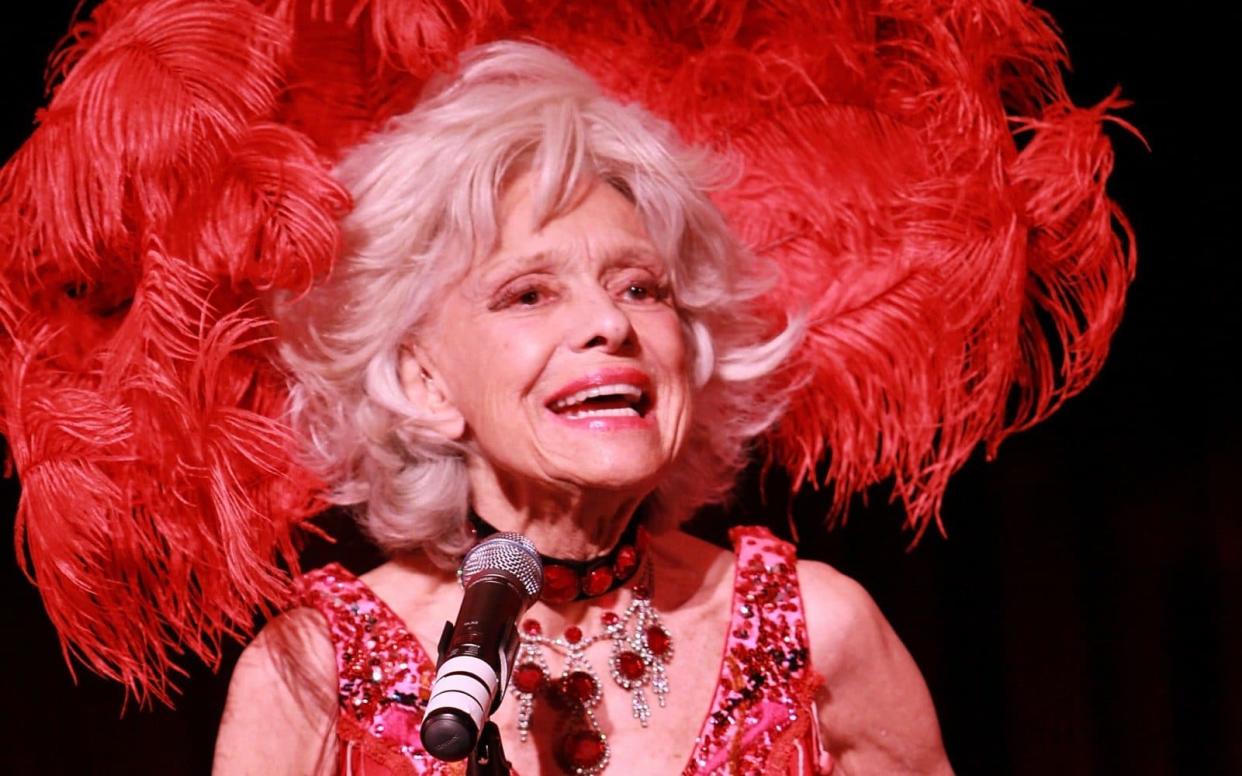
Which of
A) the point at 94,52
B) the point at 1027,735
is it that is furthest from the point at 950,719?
the point at 94,52

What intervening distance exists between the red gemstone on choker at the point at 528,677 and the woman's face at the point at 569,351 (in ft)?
0.59

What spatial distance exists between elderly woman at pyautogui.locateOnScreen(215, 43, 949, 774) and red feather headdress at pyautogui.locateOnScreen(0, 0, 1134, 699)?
73mm

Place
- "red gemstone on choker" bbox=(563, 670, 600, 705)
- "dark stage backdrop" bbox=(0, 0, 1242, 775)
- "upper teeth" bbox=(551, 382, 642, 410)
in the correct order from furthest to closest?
"dark stage backdrop" bbox=(0, 0, 1242, 775), "red gemstone on choker" bbox=(563, 670, 600, 705), "upper teeth" bbox=(551, 382, 642, 410)

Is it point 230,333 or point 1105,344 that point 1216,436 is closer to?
point 1105,344

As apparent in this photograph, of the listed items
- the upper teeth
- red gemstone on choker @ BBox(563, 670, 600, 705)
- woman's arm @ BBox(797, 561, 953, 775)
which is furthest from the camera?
woman's arm @ BBox(797, 561, 953, 775)

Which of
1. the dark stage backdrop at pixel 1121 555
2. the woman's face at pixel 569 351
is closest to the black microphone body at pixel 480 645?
the woman's face at pixel 569 351

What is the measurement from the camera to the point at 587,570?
153 cm

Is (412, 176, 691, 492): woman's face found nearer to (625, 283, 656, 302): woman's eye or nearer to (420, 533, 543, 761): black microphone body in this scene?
(625, 283, 656, 302): woman's eye

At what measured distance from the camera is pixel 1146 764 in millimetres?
2080

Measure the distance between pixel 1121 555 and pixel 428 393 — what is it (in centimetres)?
105

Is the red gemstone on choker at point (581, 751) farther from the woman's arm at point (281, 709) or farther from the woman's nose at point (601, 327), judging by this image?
the woman's nose at point (601, 327)

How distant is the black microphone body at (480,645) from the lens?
0.98m

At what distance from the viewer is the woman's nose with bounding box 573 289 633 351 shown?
140 centimetres

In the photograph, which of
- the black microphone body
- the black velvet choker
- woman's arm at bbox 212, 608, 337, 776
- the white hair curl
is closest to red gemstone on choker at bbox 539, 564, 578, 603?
the black velvet choker
